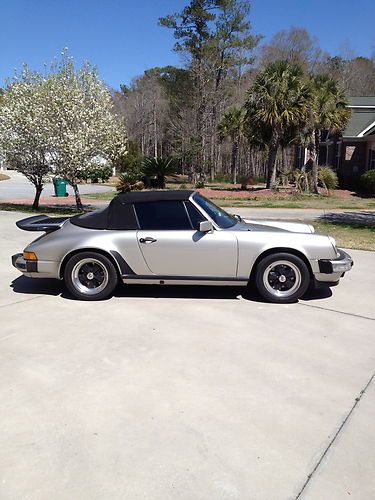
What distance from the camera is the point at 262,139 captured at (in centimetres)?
2589

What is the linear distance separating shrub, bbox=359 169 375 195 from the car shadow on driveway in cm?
2027

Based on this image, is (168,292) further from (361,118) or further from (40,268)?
(361,118)

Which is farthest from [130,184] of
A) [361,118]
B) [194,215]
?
[194,215]

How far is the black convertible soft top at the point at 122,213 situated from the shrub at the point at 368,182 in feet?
69.3

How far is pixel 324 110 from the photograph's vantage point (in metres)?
24.7

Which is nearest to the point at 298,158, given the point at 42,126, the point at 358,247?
the point at 42,126

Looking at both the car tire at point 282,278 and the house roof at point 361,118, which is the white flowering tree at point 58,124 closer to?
the car tire at point 282,278

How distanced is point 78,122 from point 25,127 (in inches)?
64.8

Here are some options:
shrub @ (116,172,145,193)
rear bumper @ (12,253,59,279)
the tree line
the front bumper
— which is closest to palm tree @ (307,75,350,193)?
the tree line

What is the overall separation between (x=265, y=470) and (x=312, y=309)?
2.93 m

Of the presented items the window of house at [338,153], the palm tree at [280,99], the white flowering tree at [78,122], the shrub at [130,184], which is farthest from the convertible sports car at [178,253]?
the window of house at [338,153]

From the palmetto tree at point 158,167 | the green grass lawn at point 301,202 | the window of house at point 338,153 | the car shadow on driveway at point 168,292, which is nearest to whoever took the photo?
the car shadow on driveway at point 168,292

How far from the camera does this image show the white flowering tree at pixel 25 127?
14383 mm

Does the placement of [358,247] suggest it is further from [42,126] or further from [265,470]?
[42,126]
